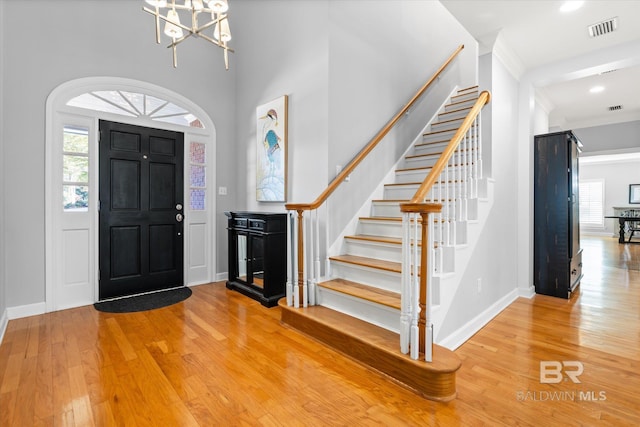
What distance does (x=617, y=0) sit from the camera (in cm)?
260

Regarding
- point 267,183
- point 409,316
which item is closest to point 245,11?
point 267,183

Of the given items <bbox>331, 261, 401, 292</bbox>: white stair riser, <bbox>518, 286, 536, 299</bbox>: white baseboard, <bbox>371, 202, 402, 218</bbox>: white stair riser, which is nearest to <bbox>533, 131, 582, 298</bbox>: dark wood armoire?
<bbox>518, 286, 536, 299</bbox>: white baseboard

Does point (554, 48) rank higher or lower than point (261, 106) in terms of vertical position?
higher

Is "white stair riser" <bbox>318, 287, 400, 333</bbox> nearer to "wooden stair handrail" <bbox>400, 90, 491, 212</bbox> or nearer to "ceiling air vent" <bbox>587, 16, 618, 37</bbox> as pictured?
"wooden stair handrail" <bbox>400, 90, 491, 212</bbox>

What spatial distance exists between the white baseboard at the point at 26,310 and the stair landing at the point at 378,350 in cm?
254

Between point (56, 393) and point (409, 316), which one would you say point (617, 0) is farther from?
point (56, 393)

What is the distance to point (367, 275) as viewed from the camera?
273 cm

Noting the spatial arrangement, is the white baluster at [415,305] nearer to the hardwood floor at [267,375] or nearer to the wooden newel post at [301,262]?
the hardwood floor at [267,375]

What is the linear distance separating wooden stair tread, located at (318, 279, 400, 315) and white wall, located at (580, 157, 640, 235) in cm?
1225

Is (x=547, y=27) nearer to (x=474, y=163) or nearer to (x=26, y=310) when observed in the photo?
(x=474, y=163)

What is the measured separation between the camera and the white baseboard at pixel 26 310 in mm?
2967

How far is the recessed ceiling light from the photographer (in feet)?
8.59

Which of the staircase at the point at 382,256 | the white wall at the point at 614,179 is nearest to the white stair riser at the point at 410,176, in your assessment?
the staircase at the point at 382,256

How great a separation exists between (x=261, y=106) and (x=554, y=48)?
3477 millimetres
